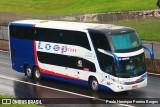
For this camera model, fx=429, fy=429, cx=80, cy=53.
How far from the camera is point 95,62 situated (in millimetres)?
23203

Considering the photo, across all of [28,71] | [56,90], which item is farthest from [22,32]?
[56,90]

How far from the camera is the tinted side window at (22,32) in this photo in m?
27.7

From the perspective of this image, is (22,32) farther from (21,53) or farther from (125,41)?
(125,41)

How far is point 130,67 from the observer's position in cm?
2242

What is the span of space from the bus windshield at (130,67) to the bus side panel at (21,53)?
25.0 ft

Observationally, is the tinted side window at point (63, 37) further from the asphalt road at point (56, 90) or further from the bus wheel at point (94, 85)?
the asphalt road at point (56, 90)

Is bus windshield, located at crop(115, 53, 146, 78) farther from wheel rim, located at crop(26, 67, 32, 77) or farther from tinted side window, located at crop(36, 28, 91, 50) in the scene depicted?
wheel rim, located at crop(26, 67, 32, 77)

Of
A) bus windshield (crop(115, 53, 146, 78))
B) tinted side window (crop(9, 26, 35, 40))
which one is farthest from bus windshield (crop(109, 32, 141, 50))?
tinted side window (crop(9, 26, 35, 40))

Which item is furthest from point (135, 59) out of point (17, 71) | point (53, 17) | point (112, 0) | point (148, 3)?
point (112, 0)

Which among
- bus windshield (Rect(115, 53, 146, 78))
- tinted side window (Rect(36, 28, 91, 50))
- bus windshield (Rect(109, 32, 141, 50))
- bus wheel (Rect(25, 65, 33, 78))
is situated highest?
bus windshield (Rect(109, 32, 141, 50))

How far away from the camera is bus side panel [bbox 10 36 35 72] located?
27.9 meters

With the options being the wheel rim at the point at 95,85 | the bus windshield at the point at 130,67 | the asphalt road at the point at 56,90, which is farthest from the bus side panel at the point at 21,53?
the bus windshield at the point at 130,67

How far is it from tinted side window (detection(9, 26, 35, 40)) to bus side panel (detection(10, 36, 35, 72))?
0.87ft

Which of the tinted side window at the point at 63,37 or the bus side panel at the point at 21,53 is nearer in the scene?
the tinted side window at the point at 63,37
